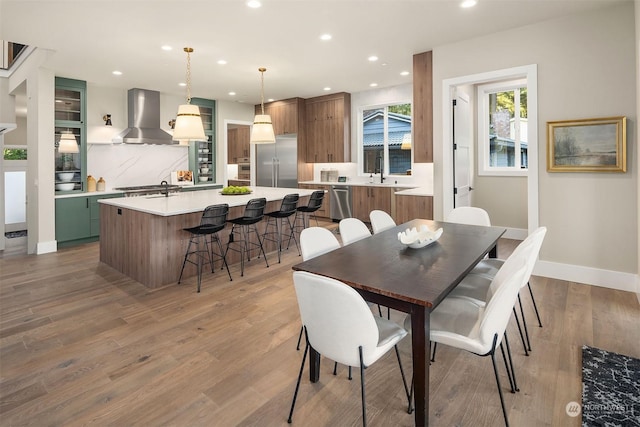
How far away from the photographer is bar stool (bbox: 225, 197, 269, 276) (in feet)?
14.7

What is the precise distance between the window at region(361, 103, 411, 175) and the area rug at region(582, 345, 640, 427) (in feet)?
17.9

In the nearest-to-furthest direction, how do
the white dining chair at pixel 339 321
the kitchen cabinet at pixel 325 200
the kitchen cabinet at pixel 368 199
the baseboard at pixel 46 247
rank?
the white dining chair at pixel 339 321, the baseboard at pixel 46 247, the kitchen cabinet at pixel 368 199, the kitchen cabinet at pixel 325 200

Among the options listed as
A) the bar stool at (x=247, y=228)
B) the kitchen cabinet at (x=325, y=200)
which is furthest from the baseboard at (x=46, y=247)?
the kitchen cabinet at (x=325, y=200)

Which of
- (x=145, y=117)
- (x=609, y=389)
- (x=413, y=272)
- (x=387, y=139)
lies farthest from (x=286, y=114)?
(x=609, y=389)

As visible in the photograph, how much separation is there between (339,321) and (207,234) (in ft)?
9.86

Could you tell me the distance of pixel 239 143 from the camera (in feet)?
32.4

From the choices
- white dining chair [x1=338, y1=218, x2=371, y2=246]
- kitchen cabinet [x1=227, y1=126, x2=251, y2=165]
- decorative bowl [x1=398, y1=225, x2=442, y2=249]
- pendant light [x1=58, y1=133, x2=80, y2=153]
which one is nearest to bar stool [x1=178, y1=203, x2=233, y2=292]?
white dining chair [x1=338, y1=218, x2=371, y2=246]

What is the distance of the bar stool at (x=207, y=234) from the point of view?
397 centimetres

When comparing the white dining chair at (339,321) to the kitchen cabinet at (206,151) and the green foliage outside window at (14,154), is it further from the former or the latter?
the green foliage outside window at (14,154)

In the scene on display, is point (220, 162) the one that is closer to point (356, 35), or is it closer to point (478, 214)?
point (356, 35)

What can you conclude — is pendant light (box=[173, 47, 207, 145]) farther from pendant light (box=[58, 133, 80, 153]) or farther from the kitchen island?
pendant light (box=[58, 133, 80, 153])

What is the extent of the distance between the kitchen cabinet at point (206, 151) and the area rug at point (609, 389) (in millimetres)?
7443

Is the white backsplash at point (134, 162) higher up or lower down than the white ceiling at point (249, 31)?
lower down

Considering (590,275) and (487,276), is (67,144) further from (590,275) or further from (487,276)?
(590,275)
